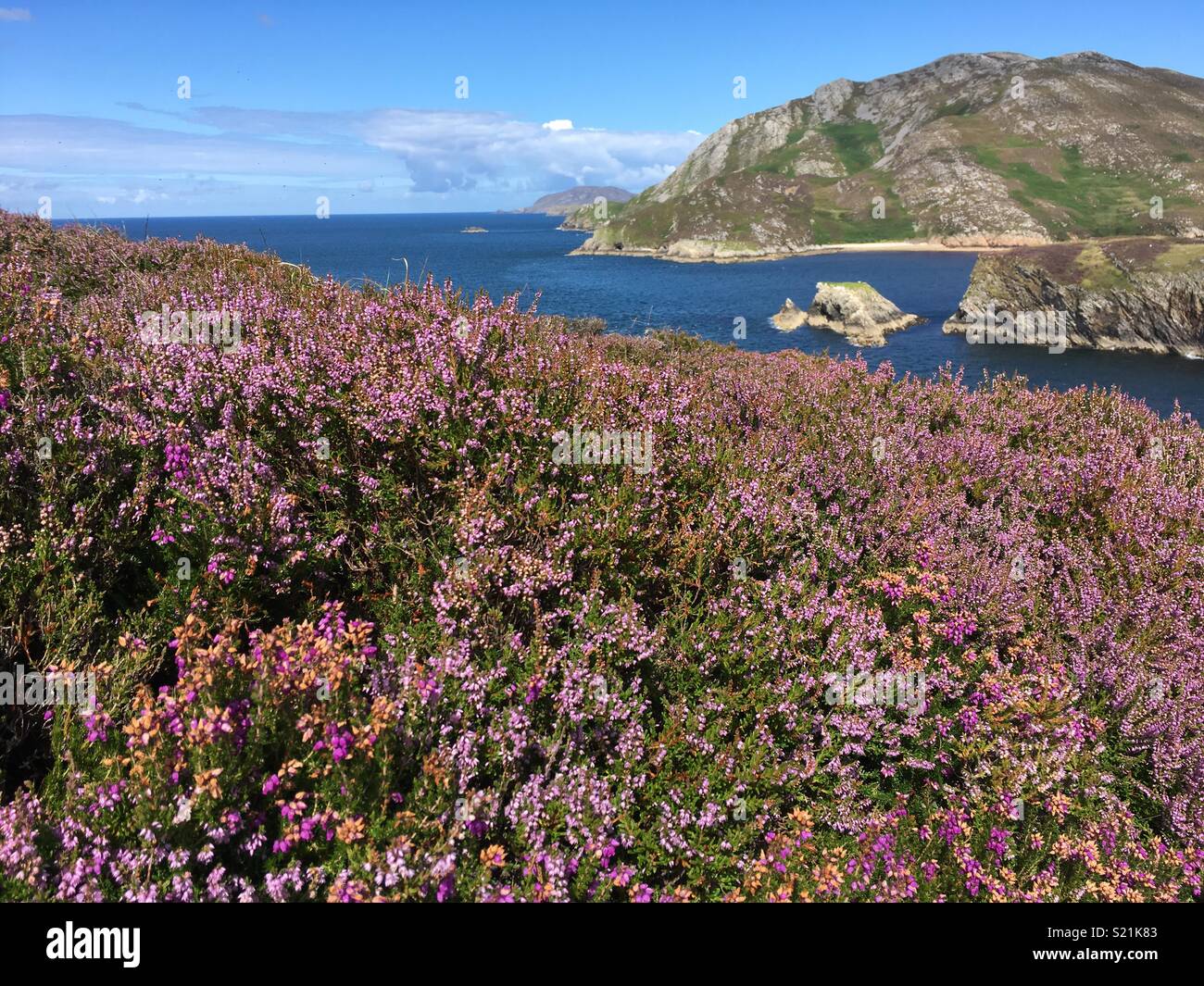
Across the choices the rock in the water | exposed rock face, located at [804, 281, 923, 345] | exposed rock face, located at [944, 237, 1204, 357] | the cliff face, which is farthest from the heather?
the cliff face

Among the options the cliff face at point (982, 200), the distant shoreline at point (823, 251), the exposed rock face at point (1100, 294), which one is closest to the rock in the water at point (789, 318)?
the exposed rock face at point (1100, 294)

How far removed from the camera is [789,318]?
76.2m

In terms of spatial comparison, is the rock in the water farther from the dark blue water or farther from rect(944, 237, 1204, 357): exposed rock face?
rect(944, 237, 1204, 357): exposed rock face

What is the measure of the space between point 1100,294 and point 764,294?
51762 mm

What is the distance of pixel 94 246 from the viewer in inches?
395

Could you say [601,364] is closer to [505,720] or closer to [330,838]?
[505,720]

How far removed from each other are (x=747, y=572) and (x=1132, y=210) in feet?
675

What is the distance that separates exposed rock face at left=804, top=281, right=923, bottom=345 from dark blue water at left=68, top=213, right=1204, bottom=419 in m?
1.73

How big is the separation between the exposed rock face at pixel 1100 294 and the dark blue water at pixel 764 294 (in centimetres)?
237

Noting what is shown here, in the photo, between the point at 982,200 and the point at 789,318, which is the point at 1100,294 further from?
the point at 982,200

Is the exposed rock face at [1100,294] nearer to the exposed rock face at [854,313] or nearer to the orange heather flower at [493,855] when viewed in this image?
the exposed rock face at [854,313]

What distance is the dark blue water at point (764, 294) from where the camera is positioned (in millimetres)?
48438

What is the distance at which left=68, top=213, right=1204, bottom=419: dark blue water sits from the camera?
48438mm

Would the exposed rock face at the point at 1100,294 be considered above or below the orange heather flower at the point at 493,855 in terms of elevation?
above
